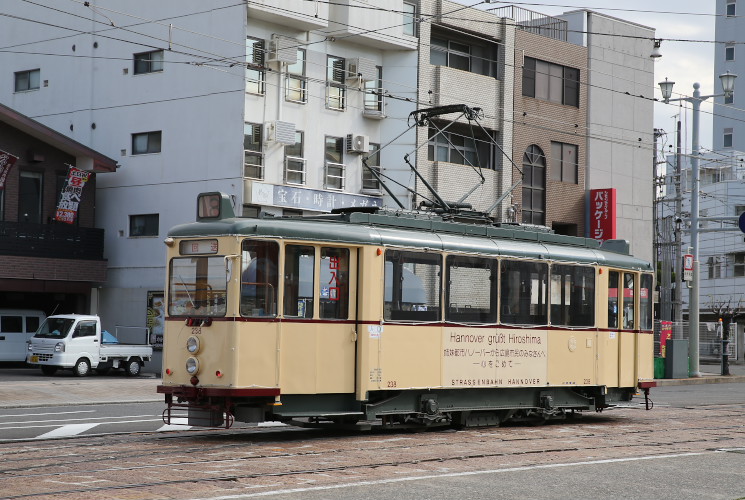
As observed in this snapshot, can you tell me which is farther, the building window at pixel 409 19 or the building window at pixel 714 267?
the building window at pixel 714 267

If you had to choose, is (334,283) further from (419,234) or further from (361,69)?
(361,69)

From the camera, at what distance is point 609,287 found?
65.1 feet

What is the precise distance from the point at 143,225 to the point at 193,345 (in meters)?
22.9

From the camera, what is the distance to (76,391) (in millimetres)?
26047

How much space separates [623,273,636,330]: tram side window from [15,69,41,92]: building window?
26.1m

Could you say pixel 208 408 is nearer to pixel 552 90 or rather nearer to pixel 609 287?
pixel 609 287

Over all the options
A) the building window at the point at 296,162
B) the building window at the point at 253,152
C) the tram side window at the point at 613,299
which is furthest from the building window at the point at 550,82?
the tram side window at the point at 613,299

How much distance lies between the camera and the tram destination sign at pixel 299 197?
113 feet

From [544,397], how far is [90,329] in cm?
1767

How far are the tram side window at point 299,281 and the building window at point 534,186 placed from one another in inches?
1128

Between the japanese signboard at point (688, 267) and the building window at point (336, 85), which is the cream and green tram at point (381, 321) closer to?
the building window at point (336, 85)

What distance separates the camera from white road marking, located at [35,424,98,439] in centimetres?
1573

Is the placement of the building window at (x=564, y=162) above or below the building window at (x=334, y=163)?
above

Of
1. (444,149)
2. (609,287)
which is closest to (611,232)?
(444,149)
